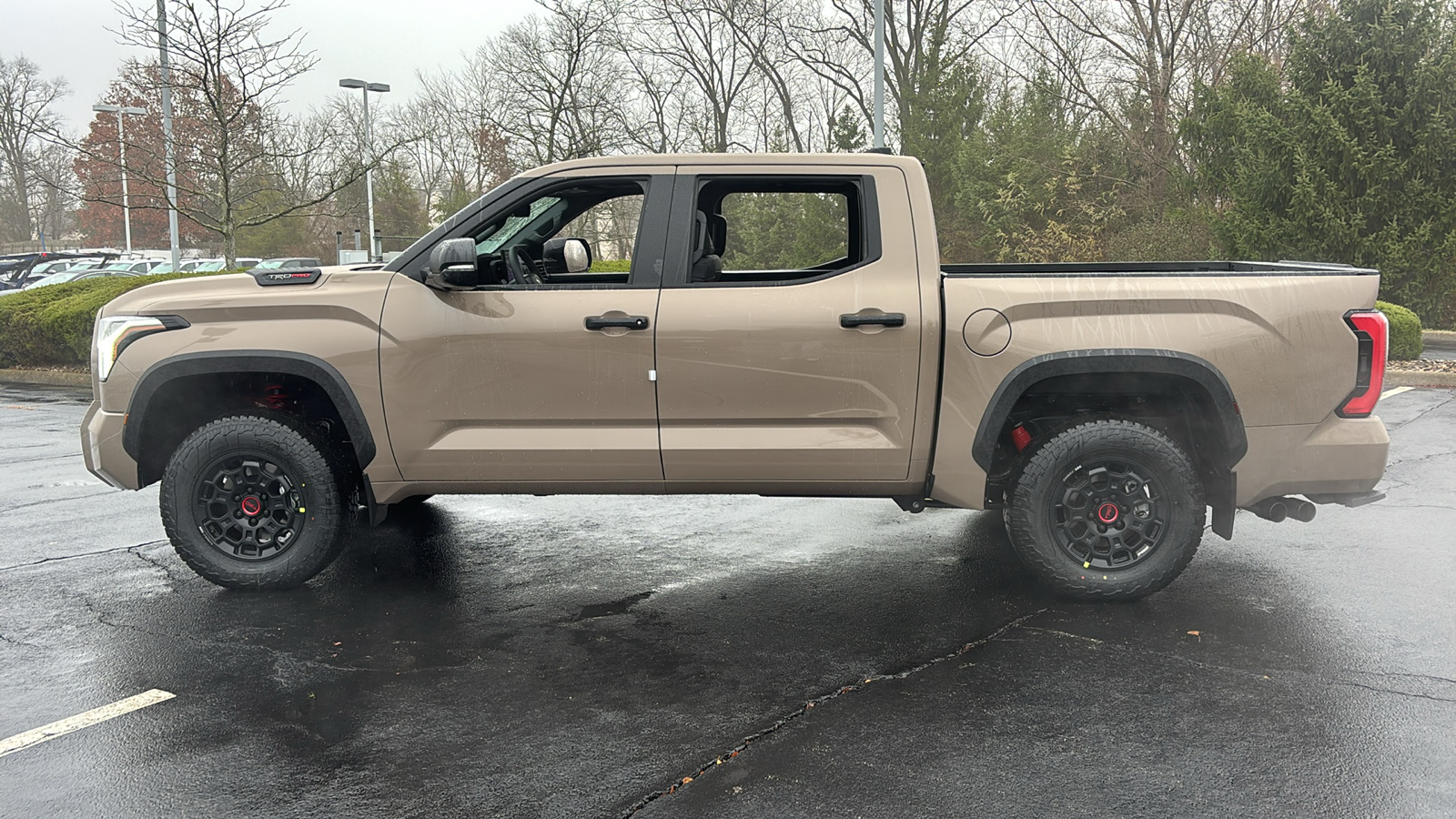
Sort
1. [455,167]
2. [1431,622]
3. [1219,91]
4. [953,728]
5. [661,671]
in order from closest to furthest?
[953,728], [661,671], [1431,622], [1219,91], [455,167]

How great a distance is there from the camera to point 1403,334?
14859 mm

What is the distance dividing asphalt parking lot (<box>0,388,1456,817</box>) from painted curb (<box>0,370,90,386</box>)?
11.6 meters

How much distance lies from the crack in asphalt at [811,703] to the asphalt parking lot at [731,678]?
0.04 ft

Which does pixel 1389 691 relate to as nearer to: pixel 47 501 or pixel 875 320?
pixel 875 320

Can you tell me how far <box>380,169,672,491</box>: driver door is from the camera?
4.84 m

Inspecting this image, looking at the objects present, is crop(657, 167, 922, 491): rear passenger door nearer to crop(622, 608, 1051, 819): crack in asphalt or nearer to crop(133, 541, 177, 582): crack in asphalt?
crop(622, 608, 1051, 819): crack in asphalt

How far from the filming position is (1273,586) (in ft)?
17.2

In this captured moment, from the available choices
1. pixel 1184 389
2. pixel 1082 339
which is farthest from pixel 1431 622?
pixel 1082 339

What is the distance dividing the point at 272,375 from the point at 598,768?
9.53ft

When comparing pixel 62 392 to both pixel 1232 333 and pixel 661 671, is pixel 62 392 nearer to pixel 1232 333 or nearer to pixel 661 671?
pixel 661 671

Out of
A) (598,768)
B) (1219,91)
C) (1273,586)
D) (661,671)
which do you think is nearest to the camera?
(598,768)

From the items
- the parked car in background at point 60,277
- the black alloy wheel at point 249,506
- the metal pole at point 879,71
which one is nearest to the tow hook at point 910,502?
the black alloy wheel at point 249,506

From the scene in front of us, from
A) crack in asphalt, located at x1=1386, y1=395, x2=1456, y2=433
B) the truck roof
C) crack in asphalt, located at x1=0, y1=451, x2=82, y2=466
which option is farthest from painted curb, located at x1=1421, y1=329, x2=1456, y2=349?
crack in asphalt, located at x1=0, y1=451, x2=82, y2=466

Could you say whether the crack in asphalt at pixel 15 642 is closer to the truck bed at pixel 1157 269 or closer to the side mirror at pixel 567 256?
the side mirror at pixel 567 256
